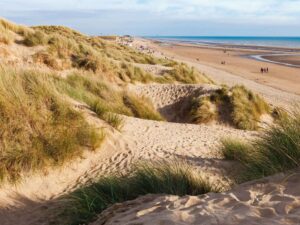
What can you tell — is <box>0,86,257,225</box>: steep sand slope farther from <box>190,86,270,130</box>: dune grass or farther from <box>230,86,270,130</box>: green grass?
<box>230,86,270,130</box>: green grass

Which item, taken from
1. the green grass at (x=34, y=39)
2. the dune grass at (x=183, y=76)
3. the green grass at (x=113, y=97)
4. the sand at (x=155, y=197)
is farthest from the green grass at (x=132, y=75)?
the sand at (x=155, y=197)

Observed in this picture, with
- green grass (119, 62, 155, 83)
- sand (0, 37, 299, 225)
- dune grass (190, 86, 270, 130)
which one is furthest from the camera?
green grass (119, 62, 155, 83)

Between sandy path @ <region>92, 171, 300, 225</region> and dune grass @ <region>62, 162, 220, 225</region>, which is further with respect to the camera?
dune grass @ <region>62, 162, 220, 225</region>

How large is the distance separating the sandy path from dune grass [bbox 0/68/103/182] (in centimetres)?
246

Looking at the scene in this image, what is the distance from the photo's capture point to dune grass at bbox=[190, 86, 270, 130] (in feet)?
43.0

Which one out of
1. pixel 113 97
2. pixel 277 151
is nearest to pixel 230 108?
pixel 113 97

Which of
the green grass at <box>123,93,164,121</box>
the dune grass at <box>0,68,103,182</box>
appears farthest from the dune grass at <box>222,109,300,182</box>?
the green grass at <box>123,93,164,121</box>

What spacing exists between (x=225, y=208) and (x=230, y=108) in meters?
10.8

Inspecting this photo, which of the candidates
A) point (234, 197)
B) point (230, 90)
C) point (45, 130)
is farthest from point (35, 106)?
point (230, 90)

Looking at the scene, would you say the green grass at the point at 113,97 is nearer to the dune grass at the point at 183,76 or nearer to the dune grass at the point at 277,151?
the dune grass at the point at 277,151

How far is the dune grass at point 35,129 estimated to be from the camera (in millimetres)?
6113

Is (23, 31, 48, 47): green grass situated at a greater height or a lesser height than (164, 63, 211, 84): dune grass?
greater

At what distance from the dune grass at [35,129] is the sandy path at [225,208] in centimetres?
246

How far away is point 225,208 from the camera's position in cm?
342
